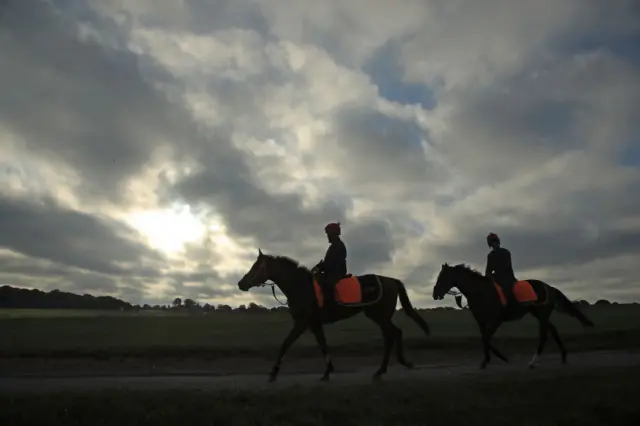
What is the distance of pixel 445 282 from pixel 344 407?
8.55 meters

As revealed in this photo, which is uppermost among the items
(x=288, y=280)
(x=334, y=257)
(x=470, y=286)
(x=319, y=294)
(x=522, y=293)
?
(x=334, y=257)

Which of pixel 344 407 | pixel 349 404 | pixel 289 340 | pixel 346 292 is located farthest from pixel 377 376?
pixel 344 407

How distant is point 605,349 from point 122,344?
1937 cm

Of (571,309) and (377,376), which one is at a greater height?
(571,309)

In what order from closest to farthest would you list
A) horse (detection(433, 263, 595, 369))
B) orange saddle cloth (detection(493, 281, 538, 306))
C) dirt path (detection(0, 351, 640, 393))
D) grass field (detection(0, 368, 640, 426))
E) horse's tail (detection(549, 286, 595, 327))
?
grass field (detection(0, 368, 640, 426)) < dirt path (detection(0, 351, 640, 393)) < horse (detection(433, 263, 595, 369)) < orange saddle cloth (detection(493, 281, 538, 306)) < horse's tail (detection(549, 286, 595, 327))

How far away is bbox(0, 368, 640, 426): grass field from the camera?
389 inches

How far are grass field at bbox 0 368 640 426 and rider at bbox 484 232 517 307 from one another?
5.92 metres

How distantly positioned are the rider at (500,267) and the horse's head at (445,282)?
95cm

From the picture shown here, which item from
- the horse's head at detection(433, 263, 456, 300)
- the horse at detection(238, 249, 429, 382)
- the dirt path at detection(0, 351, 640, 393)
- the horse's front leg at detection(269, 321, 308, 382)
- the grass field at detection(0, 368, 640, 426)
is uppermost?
the horse's head at detection(433, 263, 456, 300)

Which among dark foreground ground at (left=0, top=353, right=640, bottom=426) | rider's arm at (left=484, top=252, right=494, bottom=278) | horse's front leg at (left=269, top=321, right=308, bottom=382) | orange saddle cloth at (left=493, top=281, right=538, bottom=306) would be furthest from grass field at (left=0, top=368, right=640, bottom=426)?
rider's arm at (left=484, top=252, right=494, bottom=278)

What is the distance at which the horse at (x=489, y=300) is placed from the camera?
17781 mm

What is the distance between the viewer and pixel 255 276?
50.8ft

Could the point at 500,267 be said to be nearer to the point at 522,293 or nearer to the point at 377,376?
the point at 522,293

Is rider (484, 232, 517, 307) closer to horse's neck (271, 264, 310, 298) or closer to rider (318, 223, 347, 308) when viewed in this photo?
rider (318, 223, 347, 308)
